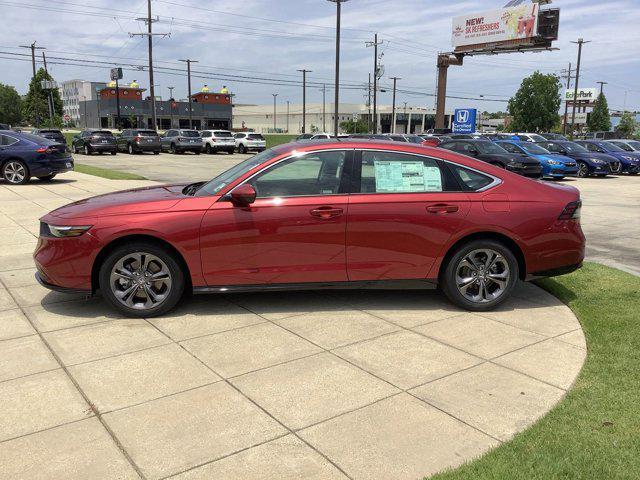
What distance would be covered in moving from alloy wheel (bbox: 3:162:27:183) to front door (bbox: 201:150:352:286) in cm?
1255

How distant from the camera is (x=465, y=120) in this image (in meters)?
47.9

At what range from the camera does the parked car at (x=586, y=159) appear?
898 inches

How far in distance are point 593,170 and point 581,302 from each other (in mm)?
19790

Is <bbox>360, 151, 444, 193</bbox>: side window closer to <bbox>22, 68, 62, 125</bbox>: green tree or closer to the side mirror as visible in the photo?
the side mirror

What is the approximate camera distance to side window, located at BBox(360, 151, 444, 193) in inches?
196

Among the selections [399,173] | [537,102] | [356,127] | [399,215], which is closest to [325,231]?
[399,215]

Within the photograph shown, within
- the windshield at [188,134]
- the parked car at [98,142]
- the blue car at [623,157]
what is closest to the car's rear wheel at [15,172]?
the parked car at [98,142]

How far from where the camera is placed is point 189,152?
42.2 m

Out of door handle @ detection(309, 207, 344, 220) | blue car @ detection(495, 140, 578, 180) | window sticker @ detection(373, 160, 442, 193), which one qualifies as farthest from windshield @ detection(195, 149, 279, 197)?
blue car @ detection(495, 140, 578, 180)

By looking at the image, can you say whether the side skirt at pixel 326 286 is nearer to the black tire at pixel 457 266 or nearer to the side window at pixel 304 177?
the black tire at pixel 457 266

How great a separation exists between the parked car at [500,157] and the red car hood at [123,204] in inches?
601

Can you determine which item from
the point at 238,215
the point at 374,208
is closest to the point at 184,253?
the point at 238,215

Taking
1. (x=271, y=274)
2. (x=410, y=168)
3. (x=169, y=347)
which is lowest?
(x=169, y=347)

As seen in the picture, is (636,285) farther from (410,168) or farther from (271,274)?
(271,274)
